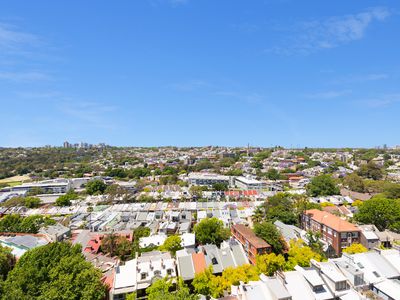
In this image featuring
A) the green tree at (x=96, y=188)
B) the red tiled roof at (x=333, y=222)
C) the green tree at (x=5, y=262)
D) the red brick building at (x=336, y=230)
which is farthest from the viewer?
the green tree at (x=96, y=188)

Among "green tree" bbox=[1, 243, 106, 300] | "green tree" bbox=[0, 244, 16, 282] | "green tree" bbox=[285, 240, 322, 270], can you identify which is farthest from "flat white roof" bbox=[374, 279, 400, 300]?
"green tree" bbox=[0, 244, 16, 282]

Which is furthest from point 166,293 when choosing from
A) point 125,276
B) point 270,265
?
point 270,265

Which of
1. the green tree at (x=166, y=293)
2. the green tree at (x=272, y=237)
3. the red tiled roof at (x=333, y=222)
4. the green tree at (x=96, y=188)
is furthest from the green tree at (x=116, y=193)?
the green tree at (x=166, y=293)

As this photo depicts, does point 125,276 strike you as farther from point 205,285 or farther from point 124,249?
point 124,249

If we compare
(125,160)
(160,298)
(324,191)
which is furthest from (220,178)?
(125,160)

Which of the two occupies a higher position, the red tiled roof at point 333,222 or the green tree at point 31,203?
the red tiled roof at point 333,222

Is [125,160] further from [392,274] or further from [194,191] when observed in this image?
[392,274]

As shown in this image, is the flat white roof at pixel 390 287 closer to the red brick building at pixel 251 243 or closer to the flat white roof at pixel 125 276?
the red brick building at pixel 251 243
